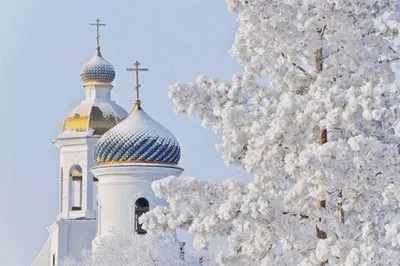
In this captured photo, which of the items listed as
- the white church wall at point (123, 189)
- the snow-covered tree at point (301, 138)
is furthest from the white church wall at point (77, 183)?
the snow-covered tree at point (301, 138)

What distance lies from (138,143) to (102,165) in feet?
2.84

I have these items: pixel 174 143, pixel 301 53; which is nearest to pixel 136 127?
pixel 174 143

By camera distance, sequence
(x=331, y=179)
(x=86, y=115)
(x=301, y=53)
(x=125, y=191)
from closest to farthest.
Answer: (x=331, y=179) → (x=301, y=53) → (x=125, y=191) → (x=86, y=115)

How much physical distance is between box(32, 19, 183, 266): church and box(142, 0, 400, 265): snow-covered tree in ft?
53.6

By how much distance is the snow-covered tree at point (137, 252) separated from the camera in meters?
27.7

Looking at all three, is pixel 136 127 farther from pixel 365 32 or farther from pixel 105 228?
pixel 365 32

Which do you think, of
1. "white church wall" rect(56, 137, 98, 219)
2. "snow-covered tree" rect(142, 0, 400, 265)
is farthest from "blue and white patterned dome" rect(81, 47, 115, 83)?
"snow-covered tree" rect(142, 0, 400, 265)

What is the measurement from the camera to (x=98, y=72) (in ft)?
110

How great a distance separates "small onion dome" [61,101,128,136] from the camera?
33.2 metres

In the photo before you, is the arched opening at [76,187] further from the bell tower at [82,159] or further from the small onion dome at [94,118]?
the small onion dome at [94,118]

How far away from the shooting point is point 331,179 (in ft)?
40.1

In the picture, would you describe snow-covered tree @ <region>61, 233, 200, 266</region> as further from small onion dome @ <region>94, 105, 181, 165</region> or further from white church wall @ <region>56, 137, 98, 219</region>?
white church wall @ <region>56, 137, 98, 219</region>

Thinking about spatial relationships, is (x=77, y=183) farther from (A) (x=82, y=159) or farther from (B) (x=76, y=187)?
(A) (x=82, y=159)

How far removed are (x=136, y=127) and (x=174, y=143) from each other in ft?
2.58
